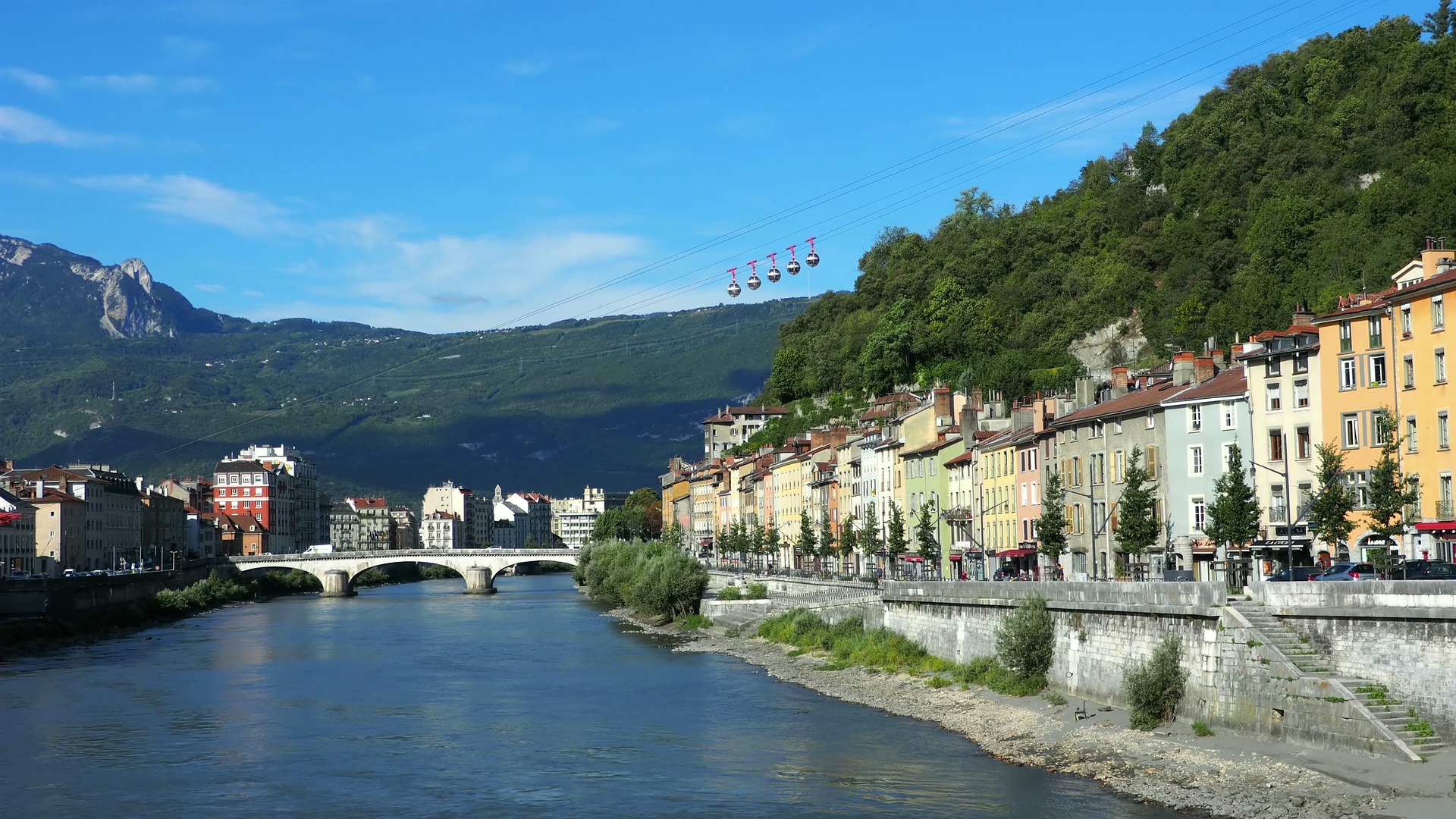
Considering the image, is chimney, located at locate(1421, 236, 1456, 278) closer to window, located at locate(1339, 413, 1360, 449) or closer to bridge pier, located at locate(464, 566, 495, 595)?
window, located at locate(1339, 413, 1360, 449)

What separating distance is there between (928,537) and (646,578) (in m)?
27.2

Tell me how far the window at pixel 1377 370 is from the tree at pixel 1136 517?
7673mm

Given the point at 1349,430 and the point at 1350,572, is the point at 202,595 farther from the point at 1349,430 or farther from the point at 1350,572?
the point at 1350,572

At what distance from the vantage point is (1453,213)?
85.7m

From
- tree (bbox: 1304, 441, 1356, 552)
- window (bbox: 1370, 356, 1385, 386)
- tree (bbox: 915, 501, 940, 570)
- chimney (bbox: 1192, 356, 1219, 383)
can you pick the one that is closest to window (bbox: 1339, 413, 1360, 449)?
window (bbox: 1370, 356, 1385, 386)

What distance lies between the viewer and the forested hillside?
9331 centimetres

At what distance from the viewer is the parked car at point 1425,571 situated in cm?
3484

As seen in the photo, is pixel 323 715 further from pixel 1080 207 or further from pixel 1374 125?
pixel 1080 207

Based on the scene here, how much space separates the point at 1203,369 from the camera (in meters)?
61.5

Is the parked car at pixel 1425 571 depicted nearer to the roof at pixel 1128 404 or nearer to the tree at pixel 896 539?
the roof at pixel 1128 404

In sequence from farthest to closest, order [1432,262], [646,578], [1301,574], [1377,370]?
[646,578]
[1432,262]
[1377,370]
[1301,574]

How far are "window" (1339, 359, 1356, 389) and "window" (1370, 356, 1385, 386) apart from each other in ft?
2.48

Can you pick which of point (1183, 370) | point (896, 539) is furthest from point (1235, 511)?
point (896, 539)

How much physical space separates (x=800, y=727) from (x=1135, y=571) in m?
13.9
